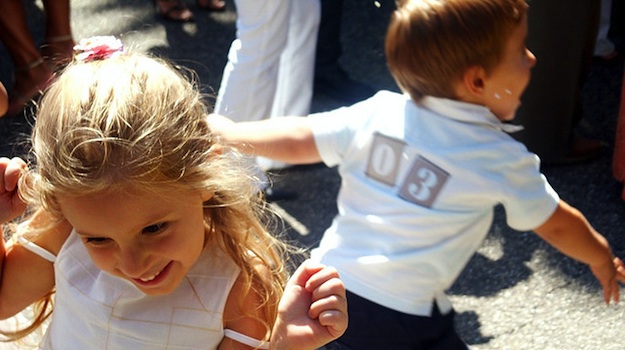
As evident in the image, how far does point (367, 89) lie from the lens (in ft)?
13.6

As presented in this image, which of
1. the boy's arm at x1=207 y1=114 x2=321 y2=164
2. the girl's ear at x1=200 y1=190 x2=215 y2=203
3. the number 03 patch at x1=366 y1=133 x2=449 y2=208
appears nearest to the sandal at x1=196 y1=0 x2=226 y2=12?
the boy's arm at x1=207 y1=114 x2=321 y2=164

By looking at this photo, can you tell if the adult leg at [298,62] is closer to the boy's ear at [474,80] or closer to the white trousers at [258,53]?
the white trousers at [258,53]

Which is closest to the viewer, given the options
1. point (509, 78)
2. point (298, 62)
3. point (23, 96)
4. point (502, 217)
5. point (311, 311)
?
point (311, 311)

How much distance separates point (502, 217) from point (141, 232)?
2076 millimetres

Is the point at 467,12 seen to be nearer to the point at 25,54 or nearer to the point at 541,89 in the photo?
the point at 541,89

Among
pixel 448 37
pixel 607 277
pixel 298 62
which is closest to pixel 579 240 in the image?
pixel 607 277

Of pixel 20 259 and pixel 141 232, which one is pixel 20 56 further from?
pixel 141 232

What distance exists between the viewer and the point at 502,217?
10.9ft

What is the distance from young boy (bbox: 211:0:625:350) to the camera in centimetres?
214

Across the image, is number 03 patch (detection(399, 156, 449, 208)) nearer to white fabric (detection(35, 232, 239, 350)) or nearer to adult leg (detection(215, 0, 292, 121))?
white fabric (detection(35, 232, 239, 350))

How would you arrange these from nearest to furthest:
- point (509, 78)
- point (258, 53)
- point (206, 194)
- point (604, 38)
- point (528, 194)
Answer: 1. point (206, 194)
2. point (528, 194)
3. point (509, 78)
4. point (258, 53)
5. point (604, 38)

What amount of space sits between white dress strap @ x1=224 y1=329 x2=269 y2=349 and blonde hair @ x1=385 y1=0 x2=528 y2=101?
855 mm

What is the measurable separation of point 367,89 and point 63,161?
9.04ft

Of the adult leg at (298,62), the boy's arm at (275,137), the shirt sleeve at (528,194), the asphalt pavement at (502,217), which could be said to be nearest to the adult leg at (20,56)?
the asphalt pavement at (502,217)
